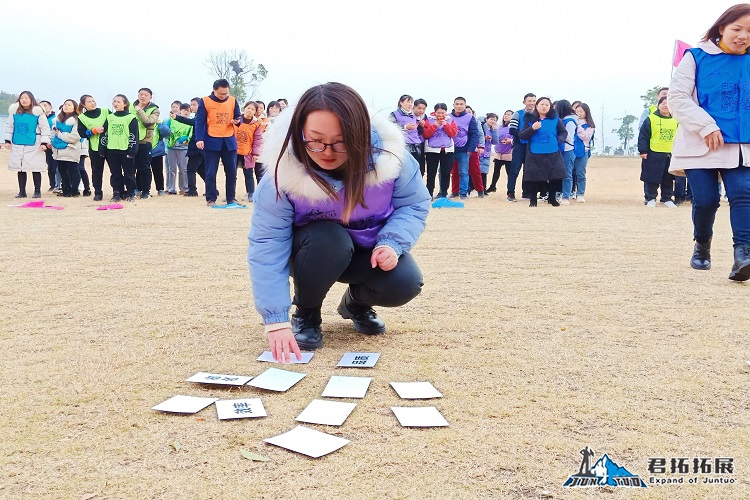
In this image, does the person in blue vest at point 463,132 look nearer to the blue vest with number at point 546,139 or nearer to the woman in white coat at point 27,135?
Result: the blue vest with number at point 546,139

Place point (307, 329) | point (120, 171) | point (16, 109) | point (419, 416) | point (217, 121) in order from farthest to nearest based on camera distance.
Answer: point (16, 109) → point (120, 171) → point (217, 121) → point (307, 329) → point (419, 416)

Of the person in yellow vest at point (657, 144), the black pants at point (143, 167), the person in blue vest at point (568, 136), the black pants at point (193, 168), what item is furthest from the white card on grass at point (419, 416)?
the black pants at point (143, 167)

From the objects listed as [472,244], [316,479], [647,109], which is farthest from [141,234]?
[647,109]

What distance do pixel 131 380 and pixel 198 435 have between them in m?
0.59

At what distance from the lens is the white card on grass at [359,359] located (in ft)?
8.82

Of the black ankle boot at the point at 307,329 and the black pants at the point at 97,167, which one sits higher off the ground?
the black pants at the point at 97,167

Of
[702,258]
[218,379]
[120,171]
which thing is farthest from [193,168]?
[218,379]

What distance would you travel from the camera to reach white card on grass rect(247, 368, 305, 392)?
2431 mm

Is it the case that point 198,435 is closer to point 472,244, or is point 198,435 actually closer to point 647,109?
point 472,244

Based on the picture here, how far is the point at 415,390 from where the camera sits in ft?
7.88

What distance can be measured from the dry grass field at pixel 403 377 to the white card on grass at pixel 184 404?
3 cm

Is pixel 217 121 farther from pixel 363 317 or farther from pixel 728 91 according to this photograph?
pixel 363 317

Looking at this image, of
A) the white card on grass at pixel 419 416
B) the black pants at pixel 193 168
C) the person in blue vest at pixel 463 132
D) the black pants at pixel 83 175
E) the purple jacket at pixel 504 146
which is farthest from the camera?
the purple jacket at pixel 504 146

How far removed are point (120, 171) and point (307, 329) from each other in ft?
27.5
